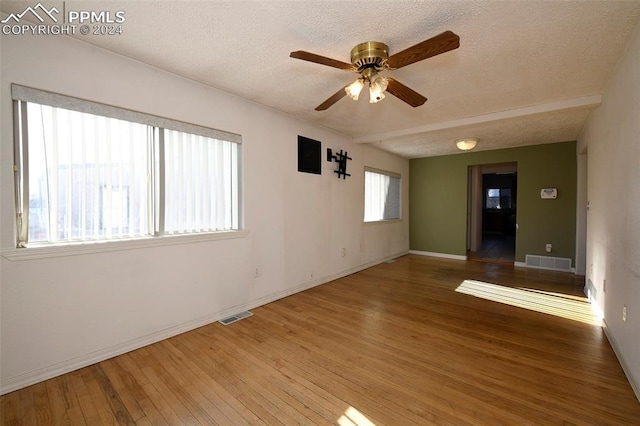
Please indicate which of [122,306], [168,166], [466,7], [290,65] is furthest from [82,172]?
[466,7]

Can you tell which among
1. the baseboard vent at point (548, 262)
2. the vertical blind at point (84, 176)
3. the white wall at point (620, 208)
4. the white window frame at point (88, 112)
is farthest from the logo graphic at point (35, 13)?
the baseboard vent at point (548, 262)

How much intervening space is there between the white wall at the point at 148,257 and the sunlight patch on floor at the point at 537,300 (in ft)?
7.81

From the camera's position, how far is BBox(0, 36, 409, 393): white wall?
1.86 meters

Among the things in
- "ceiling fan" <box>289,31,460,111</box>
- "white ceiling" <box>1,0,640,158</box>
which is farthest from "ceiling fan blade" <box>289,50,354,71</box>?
"white ceiling" <box>1,0,640,158</box>

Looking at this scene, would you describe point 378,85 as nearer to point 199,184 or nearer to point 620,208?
point 199,184

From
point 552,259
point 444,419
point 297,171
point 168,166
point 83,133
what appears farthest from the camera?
point 552,259

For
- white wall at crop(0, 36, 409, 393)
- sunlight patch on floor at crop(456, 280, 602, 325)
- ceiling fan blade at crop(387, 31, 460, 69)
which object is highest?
ceiling fan blade at crop(387, 31, 460, 69)

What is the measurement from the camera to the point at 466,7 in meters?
1.71

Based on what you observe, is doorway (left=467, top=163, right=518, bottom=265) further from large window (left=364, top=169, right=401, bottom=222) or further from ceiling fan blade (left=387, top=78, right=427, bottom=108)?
ceiling fan blade (left=387, top=78, right=427, bottom=108)

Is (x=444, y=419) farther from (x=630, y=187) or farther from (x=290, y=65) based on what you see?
(x=290, y=65)

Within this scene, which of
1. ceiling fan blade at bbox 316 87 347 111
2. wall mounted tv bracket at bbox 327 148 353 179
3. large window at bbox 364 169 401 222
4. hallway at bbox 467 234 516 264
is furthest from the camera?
hallway at bbox 467 234 516 264

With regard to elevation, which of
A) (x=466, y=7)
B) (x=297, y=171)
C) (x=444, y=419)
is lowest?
(x=444, y=419)

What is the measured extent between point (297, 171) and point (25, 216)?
2785 millimetres

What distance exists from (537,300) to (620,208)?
193 cm
